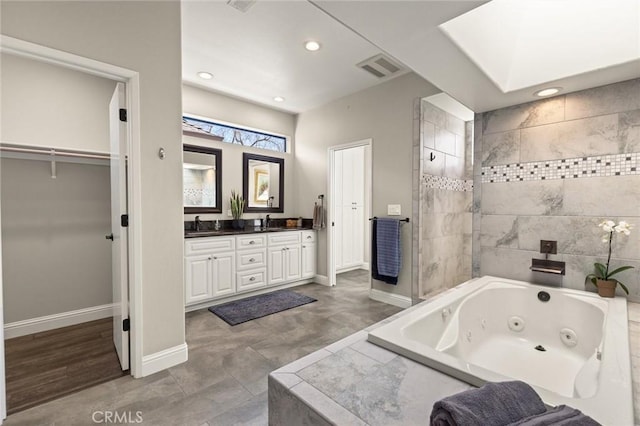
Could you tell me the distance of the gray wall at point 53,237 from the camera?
2.57 meters

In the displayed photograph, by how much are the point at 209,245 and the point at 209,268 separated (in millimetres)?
264

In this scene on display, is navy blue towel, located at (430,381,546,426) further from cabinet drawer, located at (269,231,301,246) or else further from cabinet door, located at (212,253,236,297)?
cabinet drawer, located at (269,231,301,246)

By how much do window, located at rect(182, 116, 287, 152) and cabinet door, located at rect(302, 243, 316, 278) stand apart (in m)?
1.63

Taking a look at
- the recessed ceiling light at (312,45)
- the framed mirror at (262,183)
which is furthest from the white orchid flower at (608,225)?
the framed mirror at (262,183)

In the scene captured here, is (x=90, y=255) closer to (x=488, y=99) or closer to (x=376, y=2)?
(x=376, y=2)

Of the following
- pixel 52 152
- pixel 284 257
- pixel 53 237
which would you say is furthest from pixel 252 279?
pixel 52 152

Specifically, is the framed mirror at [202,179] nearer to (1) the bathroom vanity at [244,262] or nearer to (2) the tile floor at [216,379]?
(1) the bathroom vanity at [244,262]

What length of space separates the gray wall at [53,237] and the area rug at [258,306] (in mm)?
1247

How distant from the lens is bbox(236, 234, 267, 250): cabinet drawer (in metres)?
3.60

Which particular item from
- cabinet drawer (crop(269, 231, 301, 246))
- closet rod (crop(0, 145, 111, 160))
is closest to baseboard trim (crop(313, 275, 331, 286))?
cabinet drawer (crop(269, 231, 301, 246))

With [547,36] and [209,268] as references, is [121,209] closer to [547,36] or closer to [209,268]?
[209,268]

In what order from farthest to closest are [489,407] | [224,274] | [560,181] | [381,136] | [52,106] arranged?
[381,136]
[224,274]
[52,106]
[560,181]
[489,407]

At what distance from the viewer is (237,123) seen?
4.12 m

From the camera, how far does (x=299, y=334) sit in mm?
2689
